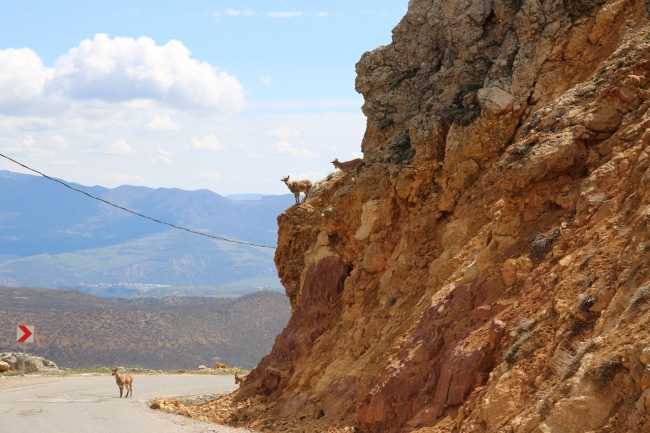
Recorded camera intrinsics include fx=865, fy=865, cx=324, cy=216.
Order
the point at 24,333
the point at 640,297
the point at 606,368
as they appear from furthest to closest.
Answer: the point at 24,333, the point at 640,297, the point at 606,368

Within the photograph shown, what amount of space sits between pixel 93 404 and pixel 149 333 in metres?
62.9

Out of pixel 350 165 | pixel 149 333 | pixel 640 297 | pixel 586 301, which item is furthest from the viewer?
pixel 149 333

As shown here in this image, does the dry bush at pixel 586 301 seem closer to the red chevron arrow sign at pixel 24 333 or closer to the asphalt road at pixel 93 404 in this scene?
the asphalt road at pixel 93 404

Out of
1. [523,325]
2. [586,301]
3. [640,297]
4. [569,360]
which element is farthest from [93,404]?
[640,297]

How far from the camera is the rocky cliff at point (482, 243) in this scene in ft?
32.8

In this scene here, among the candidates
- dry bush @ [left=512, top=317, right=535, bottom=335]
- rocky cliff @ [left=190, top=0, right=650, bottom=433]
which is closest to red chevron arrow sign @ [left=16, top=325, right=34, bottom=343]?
rocky cliff @ [left=190, top=0, right=650, bottom=433]

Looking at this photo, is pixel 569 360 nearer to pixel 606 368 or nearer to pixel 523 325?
pixel 606 368

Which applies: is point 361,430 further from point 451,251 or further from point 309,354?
point 309,354

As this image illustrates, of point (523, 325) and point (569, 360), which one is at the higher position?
point (523, 325)

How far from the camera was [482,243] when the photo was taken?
48.4 ft

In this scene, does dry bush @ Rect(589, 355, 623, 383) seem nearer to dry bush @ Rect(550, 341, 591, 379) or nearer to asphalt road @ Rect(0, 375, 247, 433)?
dry bush @ Rect(550, 341, 591, 379)

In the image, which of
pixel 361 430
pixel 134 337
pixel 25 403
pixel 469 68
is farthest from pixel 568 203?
pixel 134 337

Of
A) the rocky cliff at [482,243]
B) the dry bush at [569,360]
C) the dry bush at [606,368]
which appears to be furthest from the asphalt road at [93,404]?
the dry bush at [606,368]

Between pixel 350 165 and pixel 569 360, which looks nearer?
pixel 569 360
